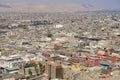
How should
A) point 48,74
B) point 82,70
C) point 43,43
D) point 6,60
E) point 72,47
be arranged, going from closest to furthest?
point 48,74 → point 82,70 → point 6,60 → point 72,47 → point 43,43

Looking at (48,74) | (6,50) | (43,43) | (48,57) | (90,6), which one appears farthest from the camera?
(90,6)

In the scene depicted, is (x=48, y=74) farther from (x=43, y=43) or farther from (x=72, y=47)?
(x=43, y=43)

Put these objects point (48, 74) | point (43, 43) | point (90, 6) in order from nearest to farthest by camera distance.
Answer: point (48, 74) < point (43, 43) < point (90, 6)

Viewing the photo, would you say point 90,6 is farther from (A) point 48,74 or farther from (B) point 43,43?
(A) point 48,74

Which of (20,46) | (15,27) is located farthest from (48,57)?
(15,27)

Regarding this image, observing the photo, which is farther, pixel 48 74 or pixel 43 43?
pixel 43 43

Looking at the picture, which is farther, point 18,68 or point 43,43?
point 43,43

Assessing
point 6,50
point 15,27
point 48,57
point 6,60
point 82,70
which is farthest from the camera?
point 15,27

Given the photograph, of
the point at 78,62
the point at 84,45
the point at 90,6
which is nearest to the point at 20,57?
the point at 78,62
